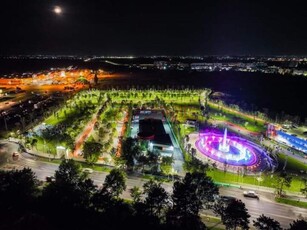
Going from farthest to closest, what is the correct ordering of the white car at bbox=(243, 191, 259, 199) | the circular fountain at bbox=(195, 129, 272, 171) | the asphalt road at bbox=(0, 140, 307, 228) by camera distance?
the circular fountain at bbox=(195, 129, 272, 171) → the white car at bbox=(243, 191, 259, 199) → the asphalt road at bbox=(0, 140, 307, 228)

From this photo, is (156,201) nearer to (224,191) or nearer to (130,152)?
(224,191)

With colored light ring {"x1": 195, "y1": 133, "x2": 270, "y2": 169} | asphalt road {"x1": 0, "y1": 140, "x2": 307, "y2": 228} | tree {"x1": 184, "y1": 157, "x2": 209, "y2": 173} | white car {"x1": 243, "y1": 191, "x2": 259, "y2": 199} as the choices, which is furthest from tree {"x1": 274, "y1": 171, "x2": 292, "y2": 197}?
tree {"x1": 184, "y1": 157, "x2": 209, "y2": 173}

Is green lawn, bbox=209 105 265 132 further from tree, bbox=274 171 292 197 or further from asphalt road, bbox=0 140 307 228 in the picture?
asphalt road, bbox=0 140 307 228

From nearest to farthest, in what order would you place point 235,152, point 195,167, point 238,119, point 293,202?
point 293,202
point 195,167
point 235,152
point 238,119

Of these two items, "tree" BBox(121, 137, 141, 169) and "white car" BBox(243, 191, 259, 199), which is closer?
"white car" BBox(243, 191, 259, 199)

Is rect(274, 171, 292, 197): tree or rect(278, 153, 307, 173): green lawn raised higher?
rect(274, 171, 292, 197): tree

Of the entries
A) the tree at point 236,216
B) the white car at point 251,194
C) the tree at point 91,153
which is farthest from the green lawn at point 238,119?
the tree at point 236,216

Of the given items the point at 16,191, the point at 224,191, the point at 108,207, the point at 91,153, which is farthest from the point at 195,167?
the point at 16,191

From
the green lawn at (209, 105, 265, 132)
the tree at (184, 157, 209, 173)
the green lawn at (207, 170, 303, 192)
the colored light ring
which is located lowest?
the green lawn at (207, 170, 303, 192)
